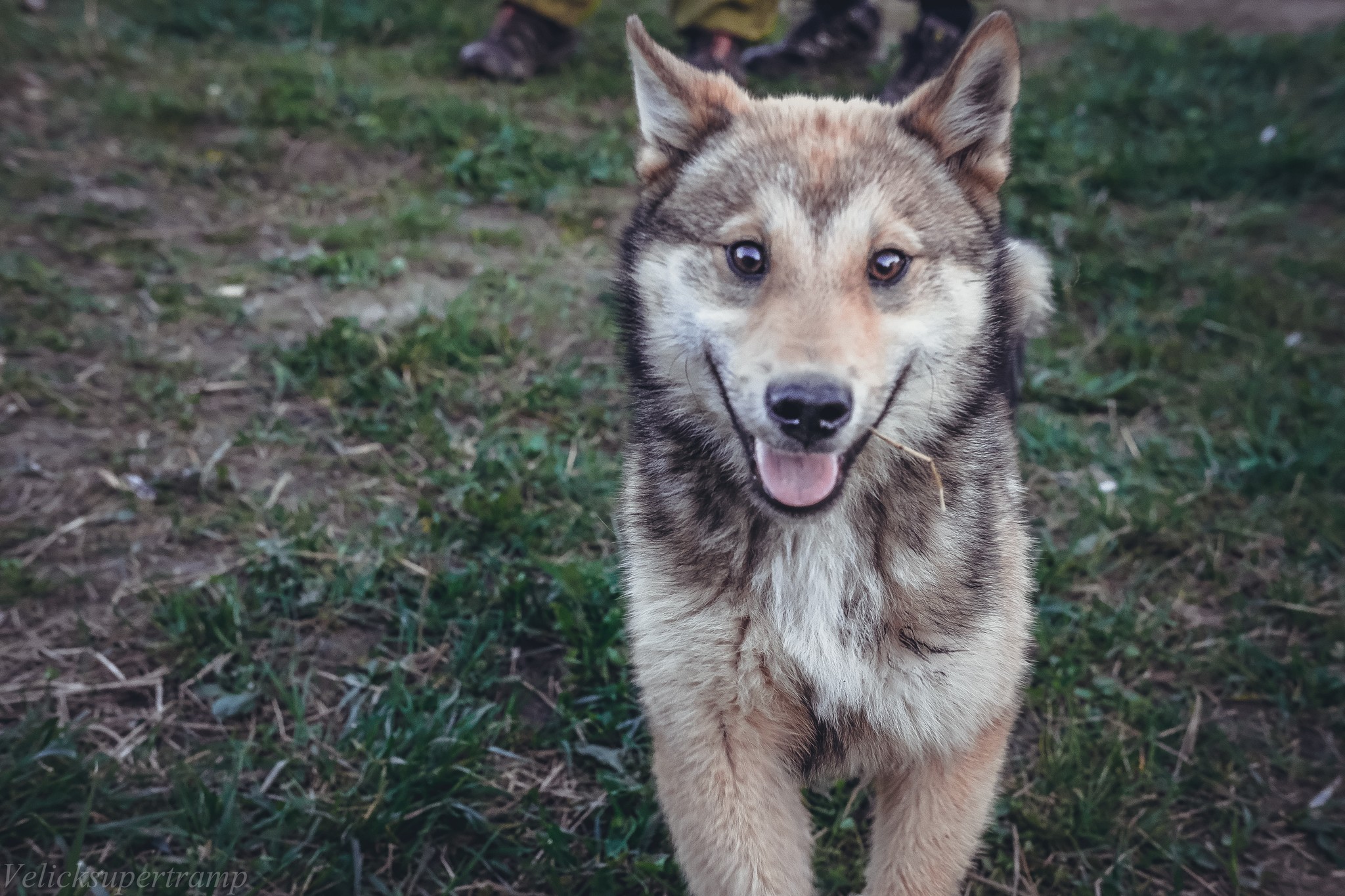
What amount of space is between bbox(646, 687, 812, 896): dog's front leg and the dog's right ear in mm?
1355

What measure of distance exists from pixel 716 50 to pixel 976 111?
4244 mm

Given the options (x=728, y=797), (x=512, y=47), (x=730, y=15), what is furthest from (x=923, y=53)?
(x=728, y=797)

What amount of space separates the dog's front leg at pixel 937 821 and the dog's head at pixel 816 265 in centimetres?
71

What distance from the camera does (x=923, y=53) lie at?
591 centimetres

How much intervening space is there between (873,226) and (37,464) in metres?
3.03

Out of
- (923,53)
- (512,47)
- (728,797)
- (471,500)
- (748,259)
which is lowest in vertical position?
(471,500)

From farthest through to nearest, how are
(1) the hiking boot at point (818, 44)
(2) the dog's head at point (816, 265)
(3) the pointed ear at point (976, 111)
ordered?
1. (1) the hiking boot at point (818, 44)
2. (3) the pointed ear at point (976, 111)
3. (2) the dog's head at point (816, 265)

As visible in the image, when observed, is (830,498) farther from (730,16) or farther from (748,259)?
(730,16)

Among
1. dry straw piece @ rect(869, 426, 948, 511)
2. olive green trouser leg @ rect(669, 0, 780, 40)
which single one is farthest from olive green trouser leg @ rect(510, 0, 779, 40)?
dry straw piece @ rect(869, 426, 948, 511)

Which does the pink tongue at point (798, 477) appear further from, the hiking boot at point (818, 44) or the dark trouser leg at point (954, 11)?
the hiking boot at point (818, 44)

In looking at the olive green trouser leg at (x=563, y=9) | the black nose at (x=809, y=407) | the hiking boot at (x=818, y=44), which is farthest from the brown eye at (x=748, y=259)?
the hiking boot at (x=818, y=44)

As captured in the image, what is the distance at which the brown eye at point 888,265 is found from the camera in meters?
2.16

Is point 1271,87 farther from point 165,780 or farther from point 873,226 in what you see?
point 165,780

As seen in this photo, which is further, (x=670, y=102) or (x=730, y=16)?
(x=730, y=16)
